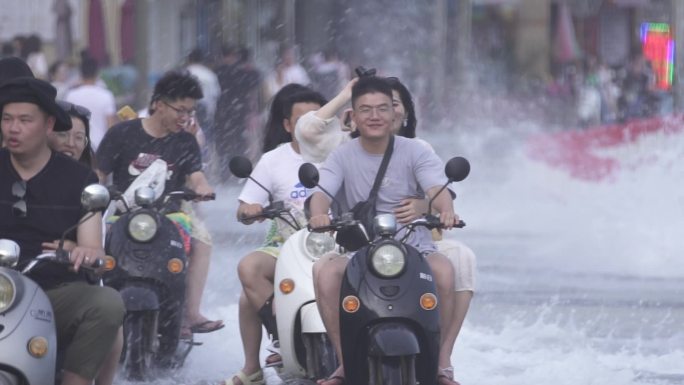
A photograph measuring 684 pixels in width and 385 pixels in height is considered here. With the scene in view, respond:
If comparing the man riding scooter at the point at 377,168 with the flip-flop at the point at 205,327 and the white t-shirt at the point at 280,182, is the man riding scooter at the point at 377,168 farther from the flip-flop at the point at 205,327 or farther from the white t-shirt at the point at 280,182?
the flip-flop at the point at 205,327

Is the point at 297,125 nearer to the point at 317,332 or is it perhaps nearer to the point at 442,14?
the point at 317,332

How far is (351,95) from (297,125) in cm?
100

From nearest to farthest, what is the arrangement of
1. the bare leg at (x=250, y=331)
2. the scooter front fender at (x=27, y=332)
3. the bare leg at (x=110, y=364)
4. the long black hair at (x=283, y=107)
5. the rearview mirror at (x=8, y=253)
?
the scooter front fender at (x=27, y=332) → the rearview mirror at (x=8, y=253) → the bare leg at (x=110, y=364) → the bare leg at (x=250, y=331) → the long black hair at (x=283, y=107)

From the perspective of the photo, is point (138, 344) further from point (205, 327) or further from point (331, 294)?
point (331, 294)

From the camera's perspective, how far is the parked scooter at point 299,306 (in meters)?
8.50

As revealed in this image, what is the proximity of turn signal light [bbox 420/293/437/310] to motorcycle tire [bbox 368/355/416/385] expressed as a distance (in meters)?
0.21

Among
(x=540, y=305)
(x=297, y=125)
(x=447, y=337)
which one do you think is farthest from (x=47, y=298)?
(x=540, y=305)

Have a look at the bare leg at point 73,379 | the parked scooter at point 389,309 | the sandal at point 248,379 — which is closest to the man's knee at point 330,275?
the parked scooter at point 389,309

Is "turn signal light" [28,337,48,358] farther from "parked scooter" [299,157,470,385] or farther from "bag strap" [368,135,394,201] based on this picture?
"bag strap" [368,135,394,201]

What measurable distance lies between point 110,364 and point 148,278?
8.46 feet

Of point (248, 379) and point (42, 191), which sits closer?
point (42, 191)

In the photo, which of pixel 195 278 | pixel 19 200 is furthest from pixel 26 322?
pixel 195 278

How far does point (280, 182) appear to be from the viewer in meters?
9.45

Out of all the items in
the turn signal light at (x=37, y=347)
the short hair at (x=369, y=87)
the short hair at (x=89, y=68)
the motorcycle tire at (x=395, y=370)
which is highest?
the short hair at (x=89, y=68)
